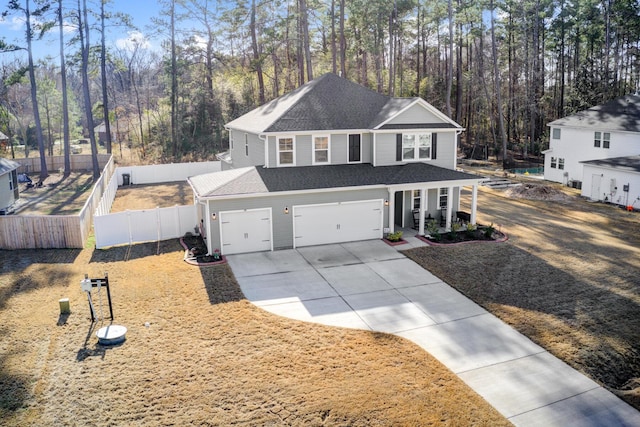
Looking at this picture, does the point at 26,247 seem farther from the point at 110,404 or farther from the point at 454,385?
the point at 454,385

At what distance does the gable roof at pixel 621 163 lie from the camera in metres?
27.8

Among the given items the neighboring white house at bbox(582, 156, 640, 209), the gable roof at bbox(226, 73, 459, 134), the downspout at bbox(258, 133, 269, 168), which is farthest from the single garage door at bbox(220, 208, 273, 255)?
the neighboring white house at bbox(582, 156, 640, 209)

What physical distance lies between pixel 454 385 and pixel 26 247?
1737cm

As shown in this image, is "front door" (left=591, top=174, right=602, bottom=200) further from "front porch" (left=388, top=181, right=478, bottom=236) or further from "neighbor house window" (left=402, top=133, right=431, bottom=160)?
"neighbor house window" (left=402, top=133, right=431, bottom=160)

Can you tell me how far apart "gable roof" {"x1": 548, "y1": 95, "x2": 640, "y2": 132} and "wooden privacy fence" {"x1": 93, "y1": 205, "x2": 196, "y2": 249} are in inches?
1020

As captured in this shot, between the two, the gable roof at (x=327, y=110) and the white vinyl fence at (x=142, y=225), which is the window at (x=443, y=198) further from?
the white vinyl fence at (x=142, y=225)

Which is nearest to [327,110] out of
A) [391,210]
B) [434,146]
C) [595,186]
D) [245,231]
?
[434,146]

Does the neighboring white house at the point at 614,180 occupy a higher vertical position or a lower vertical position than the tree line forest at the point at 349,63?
lower

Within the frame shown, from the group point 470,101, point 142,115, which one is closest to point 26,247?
point 142,115

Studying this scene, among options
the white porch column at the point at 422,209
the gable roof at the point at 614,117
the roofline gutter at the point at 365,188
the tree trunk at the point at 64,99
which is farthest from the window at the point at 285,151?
the tree trunk at the point at 64,99

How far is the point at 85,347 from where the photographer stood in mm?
12328

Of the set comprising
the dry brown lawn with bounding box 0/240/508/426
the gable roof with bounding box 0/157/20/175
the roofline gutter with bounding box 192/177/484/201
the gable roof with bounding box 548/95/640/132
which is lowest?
the dry brown lawn with bounding box 0/240/508/426

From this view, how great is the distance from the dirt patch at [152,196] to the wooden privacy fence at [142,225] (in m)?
7.14

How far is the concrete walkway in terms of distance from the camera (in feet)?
33.9
